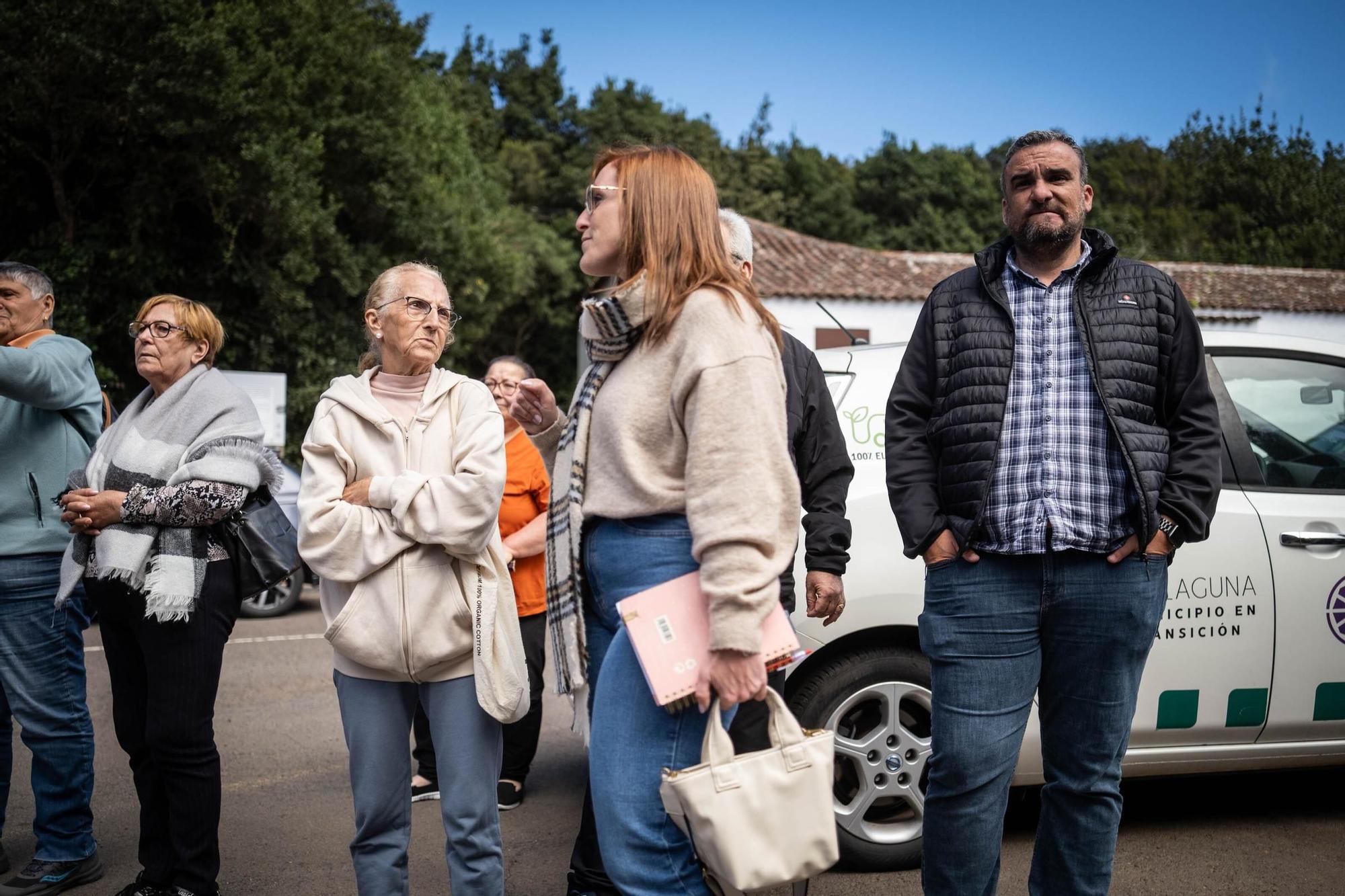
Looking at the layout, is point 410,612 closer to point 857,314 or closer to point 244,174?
point 244,174

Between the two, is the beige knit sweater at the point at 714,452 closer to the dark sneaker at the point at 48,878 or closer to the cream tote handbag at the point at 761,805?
the cream tote handbag at the point at 761,805

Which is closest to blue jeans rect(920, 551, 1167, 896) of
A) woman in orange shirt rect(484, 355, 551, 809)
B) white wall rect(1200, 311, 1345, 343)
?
woman in orange shirt rect(484, 355, 551, 809)

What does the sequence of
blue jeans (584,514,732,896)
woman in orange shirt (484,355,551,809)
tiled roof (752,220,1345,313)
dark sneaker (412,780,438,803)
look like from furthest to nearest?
1. tiled roof (752,220,1345,313)
2. dark sneaker (412,780,438,803)
3. woman in orange shirt (484,355,551,809)
4. blue jeans (584,514,732,896)

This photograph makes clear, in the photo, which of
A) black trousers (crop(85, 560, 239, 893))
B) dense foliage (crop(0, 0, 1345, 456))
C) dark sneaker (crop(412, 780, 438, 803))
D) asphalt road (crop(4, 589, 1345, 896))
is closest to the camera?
black trousers (crop(85, 560, 239, 893))

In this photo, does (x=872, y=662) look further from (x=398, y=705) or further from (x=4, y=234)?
(x=4, y=234)

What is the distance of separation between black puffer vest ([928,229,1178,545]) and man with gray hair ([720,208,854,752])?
0.43 metres

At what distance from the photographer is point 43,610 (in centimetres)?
383

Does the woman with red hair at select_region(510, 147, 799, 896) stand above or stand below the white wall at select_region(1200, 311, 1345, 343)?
below

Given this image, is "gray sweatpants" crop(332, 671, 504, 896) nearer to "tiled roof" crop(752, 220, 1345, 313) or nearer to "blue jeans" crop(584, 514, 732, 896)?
"blue jeans" crop(584, 514, 732, 896)

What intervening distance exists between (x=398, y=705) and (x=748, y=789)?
1.35 meters

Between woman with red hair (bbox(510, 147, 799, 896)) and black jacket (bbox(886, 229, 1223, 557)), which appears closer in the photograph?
woman with red hair (bbox(510, 147, 799, 896))

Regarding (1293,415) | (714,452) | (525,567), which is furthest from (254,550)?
(1293,415)

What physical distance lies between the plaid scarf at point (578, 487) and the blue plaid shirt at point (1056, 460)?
1123 mm

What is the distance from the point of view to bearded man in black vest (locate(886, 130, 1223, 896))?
2762mm
